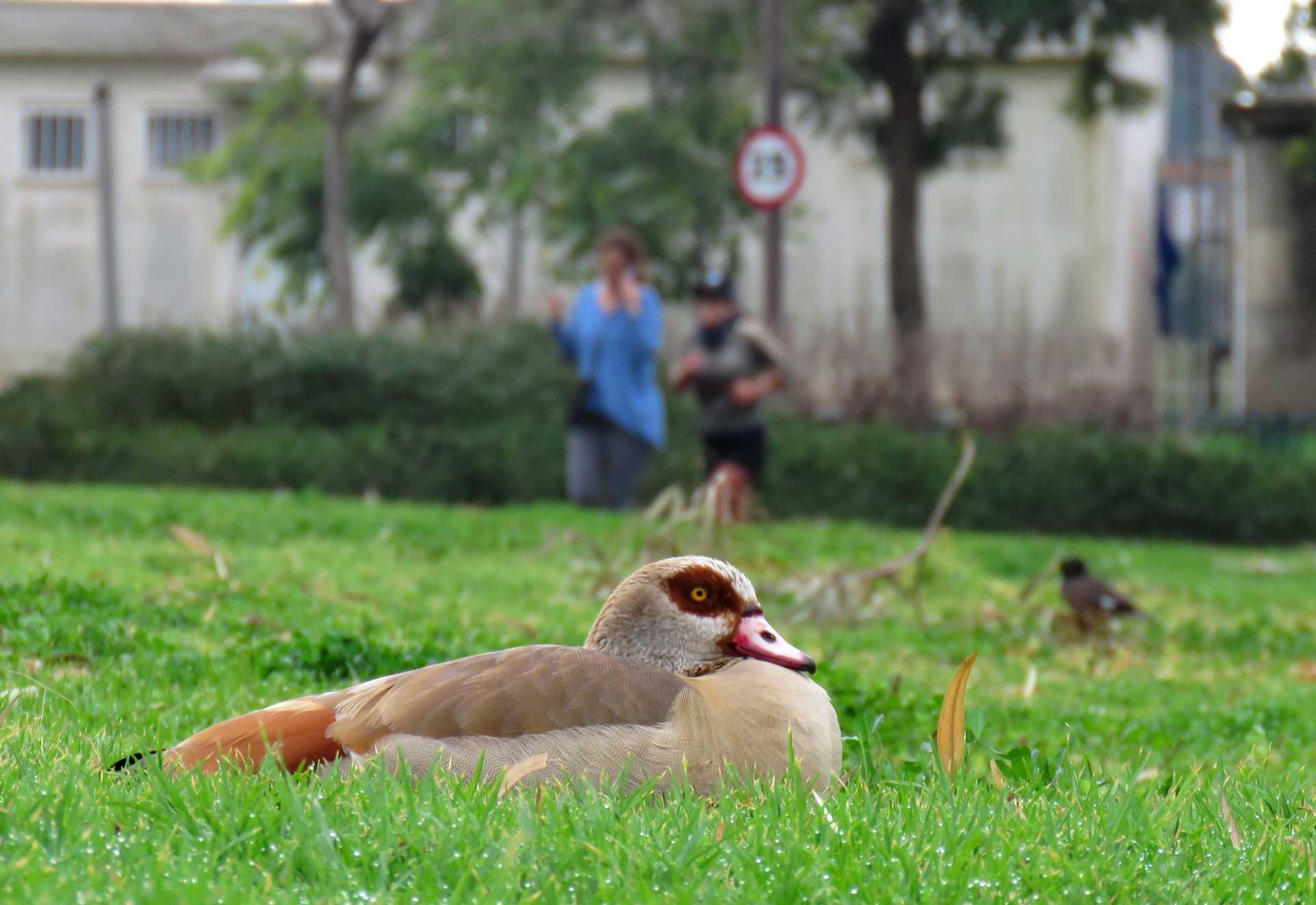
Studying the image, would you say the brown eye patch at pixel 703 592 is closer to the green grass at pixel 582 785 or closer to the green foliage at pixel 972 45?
the green grass at pixel 582 785

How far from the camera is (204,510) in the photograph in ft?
37.1

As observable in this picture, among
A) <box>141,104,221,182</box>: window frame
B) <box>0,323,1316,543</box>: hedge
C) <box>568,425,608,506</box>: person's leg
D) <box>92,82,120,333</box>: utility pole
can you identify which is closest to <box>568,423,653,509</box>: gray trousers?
<box>568,425,608,506</box>: person's leg

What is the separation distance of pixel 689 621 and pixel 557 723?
0.52 metres

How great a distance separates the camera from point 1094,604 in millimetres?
8594

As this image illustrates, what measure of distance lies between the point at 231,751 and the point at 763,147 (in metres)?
14.4

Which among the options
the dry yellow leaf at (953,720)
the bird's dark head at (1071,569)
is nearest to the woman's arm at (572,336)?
the bird's dark head at (1071,569)

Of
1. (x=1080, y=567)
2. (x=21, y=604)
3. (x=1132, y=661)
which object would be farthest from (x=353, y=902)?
(x=1080, y=567)

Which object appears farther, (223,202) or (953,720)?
(223,202)

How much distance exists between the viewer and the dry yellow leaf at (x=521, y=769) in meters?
3.47

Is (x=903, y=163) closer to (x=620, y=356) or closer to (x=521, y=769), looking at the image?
(x=620, y=356)

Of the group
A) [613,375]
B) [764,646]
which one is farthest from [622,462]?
[764,646]

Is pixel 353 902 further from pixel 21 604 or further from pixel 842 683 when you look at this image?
pixel 21 604

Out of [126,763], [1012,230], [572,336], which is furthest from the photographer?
[1012,230]

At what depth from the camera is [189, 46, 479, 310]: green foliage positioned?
23.7m
